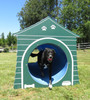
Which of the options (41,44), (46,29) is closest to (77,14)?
(46,29)

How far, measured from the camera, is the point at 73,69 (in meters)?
4.07

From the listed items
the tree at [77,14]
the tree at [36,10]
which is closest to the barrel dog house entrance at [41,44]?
the tree at [77,14]

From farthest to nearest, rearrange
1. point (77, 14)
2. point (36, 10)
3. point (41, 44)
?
point (36, 10)
point (77, 14)
point (41, 44)

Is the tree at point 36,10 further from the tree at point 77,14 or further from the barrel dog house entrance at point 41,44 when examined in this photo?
the barrel dog house entrance at point 41,44

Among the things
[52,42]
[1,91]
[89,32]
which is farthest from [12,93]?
[89,32]

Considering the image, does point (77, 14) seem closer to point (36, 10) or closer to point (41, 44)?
point (36, 10)

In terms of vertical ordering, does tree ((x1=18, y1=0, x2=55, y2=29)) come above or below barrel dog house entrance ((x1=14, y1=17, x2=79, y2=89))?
above

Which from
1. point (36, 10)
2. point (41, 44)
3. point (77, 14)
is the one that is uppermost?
point (36, 10)

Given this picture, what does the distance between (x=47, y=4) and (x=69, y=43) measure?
97.9 feet

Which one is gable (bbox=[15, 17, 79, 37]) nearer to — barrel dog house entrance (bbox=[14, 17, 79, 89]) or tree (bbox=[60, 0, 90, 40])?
barrel dog house entrance (bbox=[14, 17, 79, 89])

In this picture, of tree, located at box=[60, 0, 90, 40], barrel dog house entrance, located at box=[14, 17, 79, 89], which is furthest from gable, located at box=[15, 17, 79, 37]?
tree, located at box=[60, 0, 90, 40]

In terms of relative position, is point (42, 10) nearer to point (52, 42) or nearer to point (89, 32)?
point (89, 32)

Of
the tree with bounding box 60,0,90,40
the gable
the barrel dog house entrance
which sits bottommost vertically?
the barrel dog house entrance

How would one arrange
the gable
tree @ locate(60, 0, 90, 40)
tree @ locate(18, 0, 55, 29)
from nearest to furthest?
the gable, tree @ locate(60, 0, 90, 40), tree @ locate(18, 0, 55, 29)
